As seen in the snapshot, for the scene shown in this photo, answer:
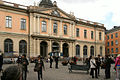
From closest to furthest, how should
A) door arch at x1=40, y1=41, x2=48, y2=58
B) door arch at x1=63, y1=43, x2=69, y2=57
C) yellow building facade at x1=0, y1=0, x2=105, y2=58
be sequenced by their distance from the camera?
yellow building facade at x1=0, y1=0, x2=105, y2=58
door arch at x1=40, y1=41, x2=48, y2=58
door arch at x1=63, y1=43, x2=69, y2=57

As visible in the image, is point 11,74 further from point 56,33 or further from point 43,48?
point 56,33

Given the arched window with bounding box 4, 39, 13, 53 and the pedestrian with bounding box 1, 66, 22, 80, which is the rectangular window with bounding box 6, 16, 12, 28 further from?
the pedestrian with bounding box 1, 66, 22, 80

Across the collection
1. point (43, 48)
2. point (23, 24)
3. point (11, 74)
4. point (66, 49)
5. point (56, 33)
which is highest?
point (23, 24)

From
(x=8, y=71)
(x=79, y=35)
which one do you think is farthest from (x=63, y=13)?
(x=8, y=71)

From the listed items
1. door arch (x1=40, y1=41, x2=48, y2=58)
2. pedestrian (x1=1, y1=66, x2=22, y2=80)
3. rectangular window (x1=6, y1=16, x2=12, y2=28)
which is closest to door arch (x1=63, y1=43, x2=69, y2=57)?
door arch (x1=40, y1=41, x2=48, y2=58)

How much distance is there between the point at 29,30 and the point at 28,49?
13.4 ft

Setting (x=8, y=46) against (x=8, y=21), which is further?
(x=8, y=21)

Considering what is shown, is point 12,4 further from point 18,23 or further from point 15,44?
point 15,44

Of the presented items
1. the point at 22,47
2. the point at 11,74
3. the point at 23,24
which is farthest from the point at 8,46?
the point at 11,74

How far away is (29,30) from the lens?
32.9 metres

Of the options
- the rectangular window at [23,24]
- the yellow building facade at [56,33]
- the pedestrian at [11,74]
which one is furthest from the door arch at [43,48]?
the pedestrian at [11,74]

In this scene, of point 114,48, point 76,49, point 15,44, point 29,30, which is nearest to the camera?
point 15,44

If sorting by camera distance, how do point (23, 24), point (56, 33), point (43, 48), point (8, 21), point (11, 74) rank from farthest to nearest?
point (56, 33)
point (43, 48)
point (23, 24)
point (8, 21)
point (11, 74)

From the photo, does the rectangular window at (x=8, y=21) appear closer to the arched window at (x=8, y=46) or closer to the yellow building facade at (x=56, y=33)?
the yellow building facade at (x=56, y=33)
